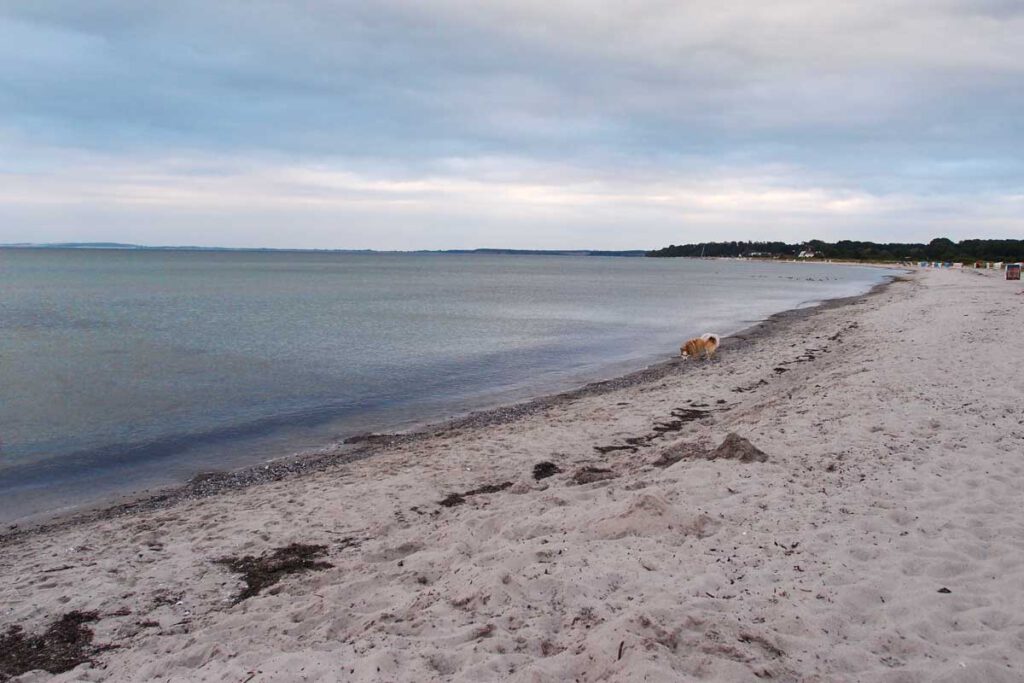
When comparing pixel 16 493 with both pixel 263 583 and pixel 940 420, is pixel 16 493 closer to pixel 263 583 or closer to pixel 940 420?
pixel 263 583

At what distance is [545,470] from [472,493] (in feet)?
4.01

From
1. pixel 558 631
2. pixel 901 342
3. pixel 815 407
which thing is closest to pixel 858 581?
pixel 558 631

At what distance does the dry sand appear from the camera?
3.86 metres

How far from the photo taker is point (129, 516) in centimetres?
810

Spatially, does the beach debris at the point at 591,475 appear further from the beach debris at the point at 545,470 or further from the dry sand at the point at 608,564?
the beach debris at the point at 545,470

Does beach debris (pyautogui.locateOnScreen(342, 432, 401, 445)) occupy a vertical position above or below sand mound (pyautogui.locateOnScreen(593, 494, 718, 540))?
below

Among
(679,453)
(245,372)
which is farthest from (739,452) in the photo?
(245,372)

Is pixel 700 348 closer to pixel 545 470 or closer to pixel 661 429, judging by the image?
pixel 661 429

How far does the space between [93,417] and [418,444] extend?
746 centimetres

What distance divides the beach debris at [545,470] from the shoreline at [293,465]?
10.2 feet

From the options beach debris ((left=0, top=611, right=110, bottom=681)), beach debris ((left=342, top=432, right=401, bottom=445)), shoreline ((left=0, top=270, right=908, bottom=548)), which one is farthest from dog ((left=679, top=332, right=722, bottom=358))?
beach debris ((left=0, top=611, right=110, bottom=681))

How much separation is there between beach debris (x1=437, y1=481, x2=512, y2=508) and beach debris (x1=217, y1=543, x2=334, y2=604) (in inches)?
64.4

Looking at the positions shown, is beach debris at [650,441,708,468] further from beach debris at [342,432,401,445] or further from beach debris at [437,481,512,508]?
beach debris at [342,432,401,445]

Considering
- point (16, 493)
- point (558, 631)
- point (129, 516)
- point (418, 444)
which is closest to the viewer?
point (558, 631)
